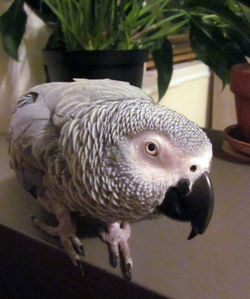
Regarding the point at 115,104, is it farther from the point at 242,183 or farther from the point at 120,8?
the point at 120,8

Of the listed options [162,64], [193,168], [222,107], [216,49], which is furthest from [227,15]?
[222,107]

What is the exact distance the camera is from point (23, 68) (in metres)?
0.96

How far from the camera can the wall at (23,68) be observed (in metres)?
0.93

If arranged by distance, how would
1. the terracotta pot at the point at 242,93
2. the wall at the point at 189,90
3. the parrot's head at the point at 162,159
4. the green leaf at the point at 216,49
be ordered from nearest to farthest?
the parrot's head at the point at 162,159 → the terracotta pot at the point at 242,93 → the green leaf at the point at 216,49 → the wall at the point at 189,90

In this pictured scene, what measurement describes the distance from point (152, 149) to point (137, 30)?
62 cm

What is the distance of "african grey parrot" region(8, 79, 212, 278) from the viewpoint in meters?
0.38

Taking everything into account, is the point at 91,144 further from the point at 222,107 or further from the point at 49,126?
the point at 222,107

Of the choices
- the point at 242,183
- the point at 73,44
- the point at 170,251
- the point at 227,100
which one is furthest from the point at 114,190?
the point at 227,100

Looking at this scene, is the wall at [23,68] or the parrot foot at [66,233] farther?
the wall at [23,68]

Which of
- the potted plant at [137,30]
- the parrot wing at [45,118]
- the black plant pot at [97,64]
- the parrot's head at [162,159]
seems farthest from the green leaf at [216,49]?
the parrot's head at [162,159]

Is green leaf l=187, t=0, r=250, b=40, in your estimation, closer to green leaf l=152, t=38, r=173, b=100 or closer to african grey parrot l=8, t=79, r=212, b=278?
green leaf l=152, t=38, r=173, b=100

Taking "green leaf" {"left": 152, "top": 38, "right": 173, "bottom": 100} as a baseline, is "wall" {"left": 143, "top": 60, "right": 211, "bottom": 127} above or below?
below

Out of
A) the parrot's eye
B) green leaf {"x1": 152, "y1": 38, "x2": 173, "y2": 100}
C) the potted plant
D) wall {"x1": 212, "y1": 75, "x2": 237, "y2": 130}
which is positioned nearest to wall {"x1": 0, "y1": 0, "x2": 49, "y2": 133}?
the potted plant

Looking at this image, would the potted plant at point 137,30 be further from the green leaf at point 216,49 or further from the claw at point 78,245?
the claw at point 78,245
